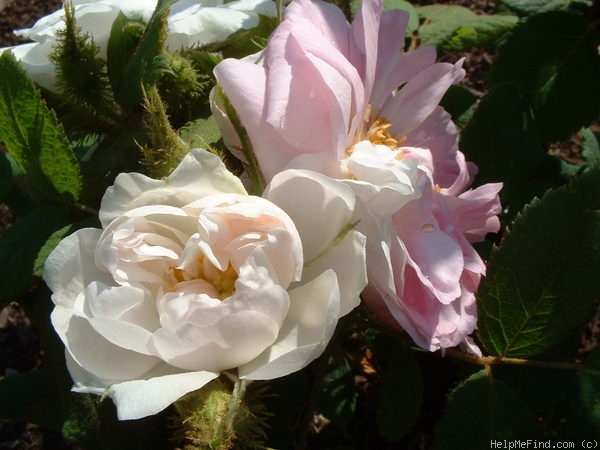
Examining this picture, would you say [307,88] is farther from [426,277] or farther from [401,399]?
[401,399]

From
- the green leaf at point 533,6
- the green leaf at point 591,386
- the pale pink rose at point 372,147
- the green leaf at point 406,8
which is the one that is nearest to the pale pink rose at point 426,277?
the pale pink rose at point 372,147

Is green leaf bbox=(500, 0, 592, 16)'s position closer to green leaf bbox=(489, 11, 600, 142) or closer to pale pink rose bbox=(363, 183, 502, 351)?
green leaf bbox=(489, 11, 600, 142)

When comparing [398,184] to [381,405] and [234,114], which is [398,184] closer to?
[234,114]

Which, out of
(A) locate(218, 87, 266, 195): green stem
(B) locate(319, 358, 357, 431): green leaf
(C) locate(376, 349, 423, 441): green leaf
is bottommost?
(B) locate(319, 358, 357, 431): green leaf

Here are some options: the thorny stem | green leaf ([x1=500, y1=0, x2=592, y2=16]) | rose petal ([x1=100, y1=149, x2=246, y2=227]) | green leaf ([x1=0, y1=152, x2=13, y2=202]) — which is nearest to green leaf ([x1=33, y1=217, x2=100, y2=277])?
green leaf ([x1=0, y1=152, x2=13, y2=202])

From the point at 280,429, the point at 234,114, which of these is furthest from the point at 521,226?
the point at 280,429

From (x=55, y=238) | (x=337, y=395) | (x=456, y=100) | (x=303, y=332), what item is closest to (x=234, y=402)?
(x=303, y=332)

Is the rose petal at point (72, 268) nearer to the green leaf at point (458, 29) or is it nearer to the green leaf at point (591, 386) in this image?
the green leaf at point (591, 386)
